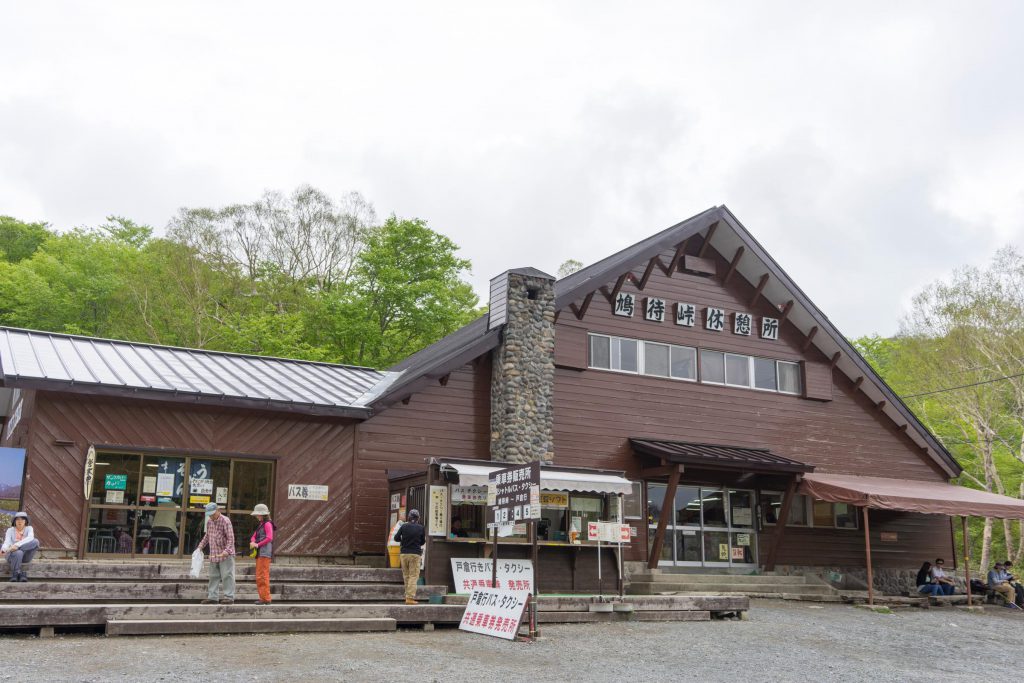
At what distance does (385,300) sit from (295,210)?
→ 6075mm

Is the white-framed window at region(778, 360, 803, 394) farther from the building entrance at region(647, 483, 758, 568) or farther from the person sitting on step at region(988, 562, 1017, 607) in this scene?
the person sitting on step at region(988, 562, 1017, 607)

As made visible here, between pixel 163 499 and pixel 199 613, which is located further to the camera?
pixel 163 499

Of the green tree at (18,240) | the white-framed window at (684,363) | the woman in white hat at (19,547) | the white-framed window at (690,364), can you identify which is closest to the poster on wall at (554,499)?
the white-framed window at (690,364)

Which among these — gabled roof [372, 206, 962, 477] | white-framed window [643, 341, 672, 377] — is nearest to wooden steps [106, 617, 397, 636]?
gabled roof [372, 206, 962, 477]

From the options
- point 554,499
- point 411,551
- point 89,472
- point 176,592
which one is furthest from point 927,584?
point 89,472

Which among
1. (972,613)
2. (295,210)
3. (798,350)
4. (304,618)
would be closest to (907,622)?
(972,613)

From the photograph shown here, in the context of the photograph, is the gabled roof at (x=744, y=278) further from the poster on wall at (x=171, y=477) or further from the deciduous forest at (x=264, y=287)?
the deciduous forest at (x=264, y=287)

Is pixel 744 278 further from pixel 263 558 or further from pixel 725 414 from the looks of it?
pixel 263 558

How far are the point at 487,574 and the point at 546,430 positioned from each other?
4.04 meters

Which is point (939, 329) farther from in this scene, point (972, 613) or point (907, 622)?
point (907, 622)

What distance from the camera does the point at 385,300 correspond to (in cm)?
3147

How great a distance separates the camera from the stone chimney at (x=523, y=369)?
56.0ft

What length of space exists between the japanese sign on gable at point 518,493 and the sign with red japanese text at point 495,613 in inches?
37.2

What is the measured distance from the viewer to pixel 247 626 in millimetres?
10328
